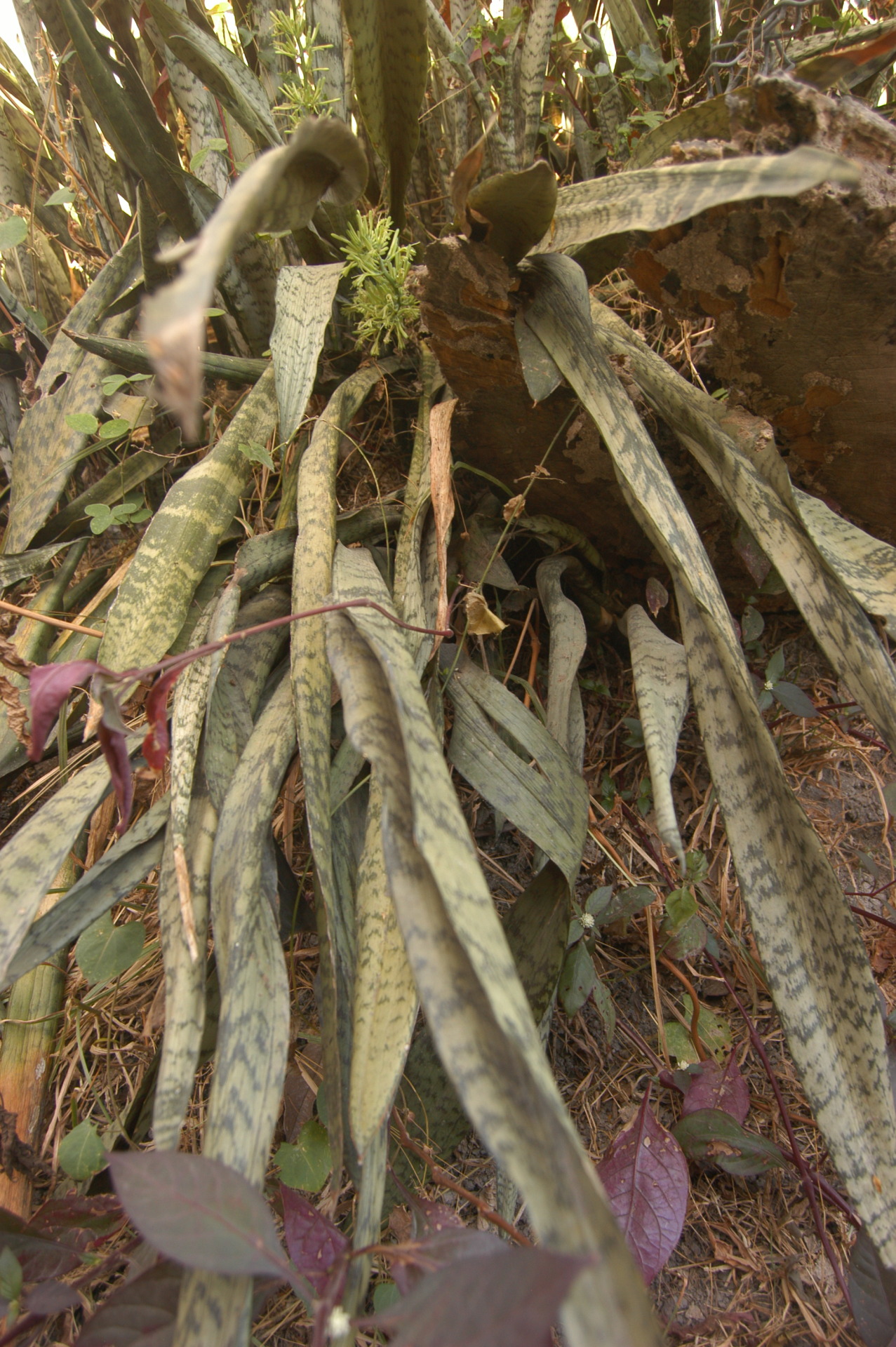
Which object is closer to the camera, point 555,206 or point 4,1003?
point 555,206

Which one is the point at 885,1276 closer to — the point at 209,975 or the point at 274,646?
the point at 209,975

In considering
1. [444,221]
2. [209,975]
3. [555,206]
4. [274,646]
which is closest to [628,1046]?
[209,975]

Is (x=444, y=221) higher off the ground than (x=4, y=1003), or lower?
higher

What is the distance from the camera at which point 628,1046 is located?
70 centimetres

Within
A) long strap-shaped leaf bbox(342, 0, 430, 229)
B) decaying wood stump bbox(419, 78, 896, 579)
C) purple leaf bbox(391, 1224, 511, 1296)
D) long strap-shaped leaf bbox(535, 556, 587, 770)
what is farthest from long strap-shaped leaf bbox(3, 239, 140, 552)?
purple leaf bbox(391, 1224, 511, 1296)

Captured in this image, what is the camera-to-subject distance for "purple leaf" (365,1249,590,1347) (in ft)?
0.76

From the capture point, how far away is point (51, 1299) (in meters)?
0.43

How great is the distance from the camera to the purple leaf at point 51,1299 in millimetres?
430

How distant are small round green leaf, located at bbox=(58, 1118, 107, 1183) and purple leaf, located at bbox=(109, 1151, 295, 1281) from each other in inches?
8.9

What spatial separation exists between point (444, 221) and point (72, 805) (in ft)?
3.23

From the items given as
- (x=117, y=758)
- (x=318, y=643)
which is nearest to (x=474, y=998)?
(x=117, y=758)

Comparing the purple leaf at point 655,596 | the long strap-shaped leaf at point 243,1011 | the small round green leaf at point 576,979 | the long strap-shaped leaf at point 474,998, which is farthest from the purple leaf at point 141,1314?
the purple leaf at point 655,596

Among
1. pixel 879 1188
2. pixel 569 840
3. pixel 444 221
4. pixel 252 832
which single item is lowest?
pixel 879 1188

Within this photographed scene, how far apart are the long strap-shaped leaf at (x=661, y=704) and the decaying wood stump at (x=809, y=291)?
0.26m
